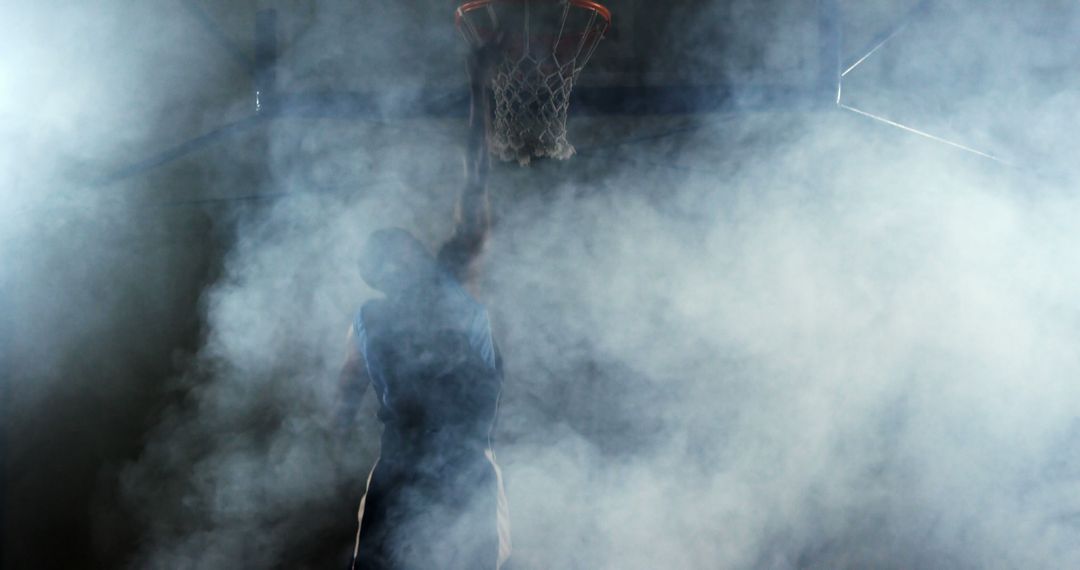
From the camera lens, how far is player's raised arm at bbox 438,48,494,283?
1683mm

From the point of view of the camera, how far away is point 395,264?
5.75 feet

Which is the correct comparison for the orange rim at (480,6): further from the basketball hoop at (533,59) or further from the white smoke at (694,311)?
the white smoke at (694,311)

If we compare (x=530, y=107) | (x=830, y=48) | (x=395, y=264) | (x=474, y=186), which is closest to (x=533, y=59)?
(x=530, y=107)

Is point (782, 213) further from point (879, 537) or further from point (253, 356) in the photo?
point (253, 356)

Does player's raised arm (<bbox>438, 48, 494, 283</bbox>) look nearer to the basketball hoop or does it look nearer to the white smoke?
the basketball hoop

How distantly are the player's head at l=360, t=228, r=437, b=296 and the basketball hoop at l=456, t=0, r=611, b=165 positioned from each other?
14.4 inches

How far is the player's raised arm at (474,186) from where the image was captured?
5.52 feet

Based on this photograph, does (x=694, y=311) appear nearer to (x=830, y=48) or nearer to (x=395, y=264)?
(x=830, y=48)

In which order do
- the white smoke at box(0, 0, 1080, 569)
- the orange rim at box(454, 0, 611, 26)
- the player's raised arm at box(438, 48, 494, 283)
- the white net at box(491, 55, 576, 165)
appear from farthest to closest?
1. the white smoke at box(0, 0, 1080, 569)
2. the white net at box(491, 55, 576, 165)
3. the orange rim at box(454, 0, 611, 26)
4. the player's raised arm at box(438, 48, 494, 283)

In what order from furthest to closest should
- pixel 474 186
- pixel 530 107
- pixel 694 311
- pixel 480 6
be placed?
pixel 694 311
pixel 530 107
pixel 480 6
pixel 474 186

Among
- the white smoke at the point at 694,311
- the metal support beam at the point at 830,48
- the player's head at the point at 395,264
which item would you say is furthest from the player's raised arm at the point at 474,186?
the metal support beam at the point at 830,48

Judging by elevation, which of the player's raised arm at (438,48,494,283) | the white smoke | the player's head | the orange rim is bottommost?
the white smoke

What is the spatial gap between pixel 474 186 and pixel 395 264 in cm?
27

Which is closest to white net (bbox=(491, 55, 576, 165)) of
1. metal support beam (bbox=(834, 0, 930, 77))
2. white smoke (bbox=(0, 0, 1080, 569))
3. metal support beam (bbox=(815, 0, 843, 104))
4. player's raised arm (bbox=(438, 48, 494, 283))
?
player's raised arm (bbox=(438, 48, 494, 283))
